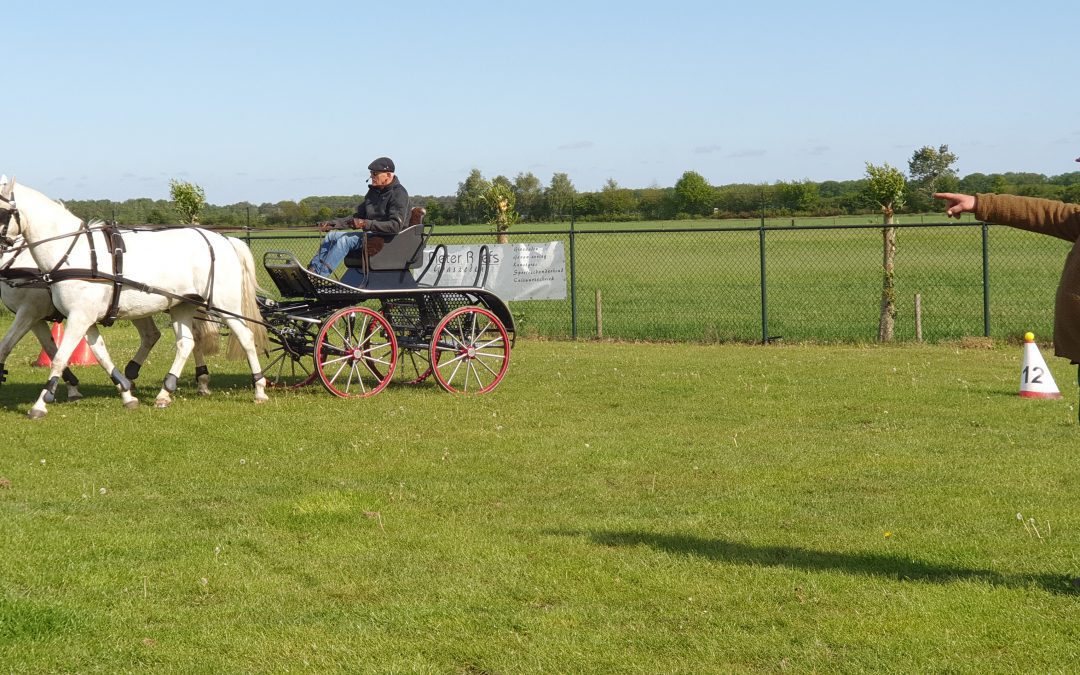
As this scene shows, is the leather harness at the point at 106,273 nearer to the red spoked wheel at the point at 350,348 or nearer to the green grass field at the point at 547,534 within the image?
the green grass field at the point at 547,534

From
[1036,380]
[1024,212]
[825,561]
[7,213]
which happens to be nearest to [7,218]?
[7,213]

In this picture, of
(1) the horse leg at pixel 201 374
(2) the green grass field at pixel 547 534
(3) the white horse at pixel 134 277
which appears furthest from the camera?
(1) the horse leg at pixel 201 374

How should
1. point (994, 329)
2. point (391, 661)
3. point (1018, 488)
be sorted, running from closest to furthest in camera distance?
point (391, 661) → point (1018, 488) → point (994, 329)

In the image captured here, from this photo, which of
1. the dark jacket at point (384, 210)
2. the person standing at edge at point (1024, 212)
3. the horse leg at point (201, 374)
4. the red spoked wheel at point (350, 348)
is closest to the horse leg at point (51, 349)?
the horse leg at point (201, 374)

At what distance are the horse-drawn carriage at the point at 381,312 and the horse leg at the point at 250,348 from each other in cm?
26

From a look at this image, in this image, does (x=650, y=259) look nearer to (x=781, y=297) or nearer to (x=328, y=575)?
(x=781, y=297)

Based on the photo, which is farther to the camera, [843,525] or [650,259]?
[650,259]

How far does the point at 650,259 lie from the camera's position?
4919cm

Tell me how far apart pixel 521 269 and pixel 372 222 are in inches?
379

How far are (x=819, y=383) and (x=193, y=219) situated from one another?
1692 centimetres

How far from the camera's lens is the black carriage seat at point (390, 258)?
41.8 feet

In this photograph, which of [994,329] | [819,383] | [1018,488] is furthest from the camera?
[994,329]

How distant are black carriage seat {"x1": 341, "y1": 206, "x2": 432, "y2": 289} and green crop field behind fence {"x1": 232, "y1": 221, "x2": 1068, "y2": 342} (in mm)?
2577

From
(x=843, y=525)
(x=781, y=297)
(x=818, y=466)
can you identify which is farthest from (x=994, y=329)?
(x=843, y=525)
